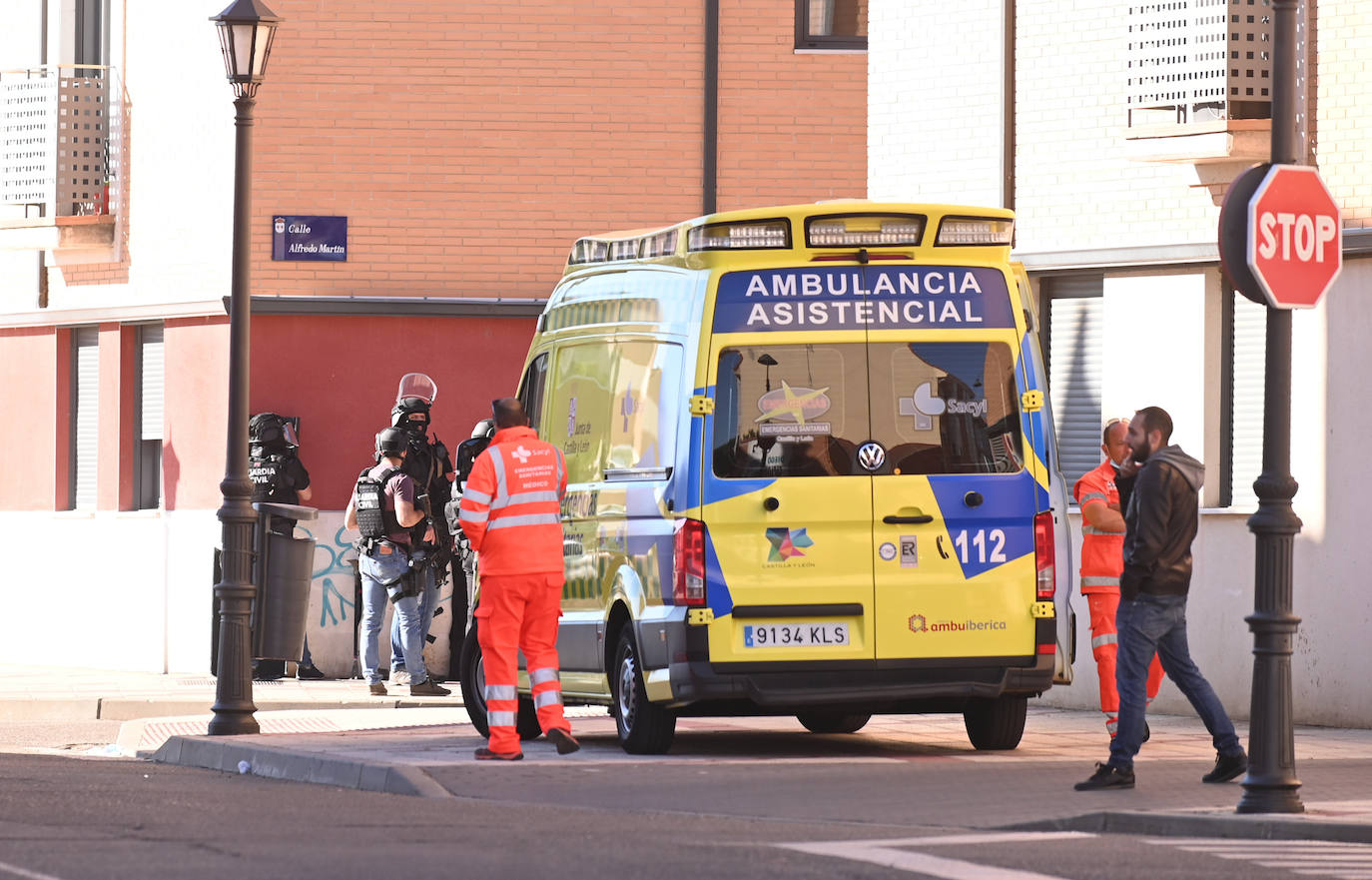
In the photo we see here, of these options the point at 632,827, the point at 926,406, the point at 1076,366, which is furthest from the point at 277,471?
the point at 632,827

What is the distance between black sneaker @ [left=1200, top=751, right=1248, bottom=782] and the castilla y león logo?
2188 millimetres

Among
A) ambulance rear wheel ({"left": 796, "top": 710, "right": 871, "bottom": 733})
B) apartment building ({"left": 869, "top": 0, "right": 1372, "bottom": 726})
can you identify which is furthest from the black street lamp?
apartment building ({"left": 869, "top": 0, "right": 1372, "bottom": 726})

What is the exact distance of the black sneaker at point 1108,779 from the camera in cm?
1158

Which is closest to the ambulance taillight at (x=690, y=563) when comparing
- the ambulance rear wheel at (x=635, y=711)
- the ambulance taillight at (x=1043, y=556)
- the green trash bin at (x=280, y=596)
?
the ambulance rear wheel at (x=635, y=711)

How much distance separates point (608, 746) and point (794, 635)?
6.16 ft

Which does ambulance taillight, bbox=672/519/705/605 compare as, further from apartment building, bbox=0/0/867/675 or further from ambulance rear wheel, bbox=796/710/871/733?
apartment building, bbox=0/0/867/675

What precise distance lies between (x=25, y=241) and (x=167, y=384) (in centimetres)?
201

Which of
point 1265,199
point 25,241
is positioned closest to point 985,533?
point 1265,199

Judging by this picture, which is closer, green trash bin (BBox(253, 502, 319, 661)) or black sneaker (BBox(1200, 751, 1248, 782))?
black sneaker (BBox(1200, 751, 1248, 782))

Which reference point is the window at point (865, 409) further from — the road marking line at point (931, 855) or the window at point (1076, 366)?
the window at point (1076, 366)

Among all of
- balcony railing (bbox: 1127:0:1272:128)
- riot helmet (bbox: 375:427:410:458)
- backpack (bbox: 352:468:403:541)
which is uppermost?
balcony railing (bbox: 1127:0:1272:128)

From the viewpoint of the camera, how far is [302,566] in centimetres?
1628

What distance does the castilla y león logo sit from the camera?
12.7 meters

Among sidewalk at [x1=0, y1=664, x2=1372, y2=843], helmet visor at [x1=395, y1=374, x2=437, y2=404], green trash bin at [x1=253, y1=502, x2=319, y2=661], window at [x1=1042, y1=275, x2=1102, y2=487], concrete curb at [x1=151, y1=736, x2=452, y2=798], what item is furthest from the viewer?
helmet visor at [x1=395, y1=374, x2=437, y2=404]
